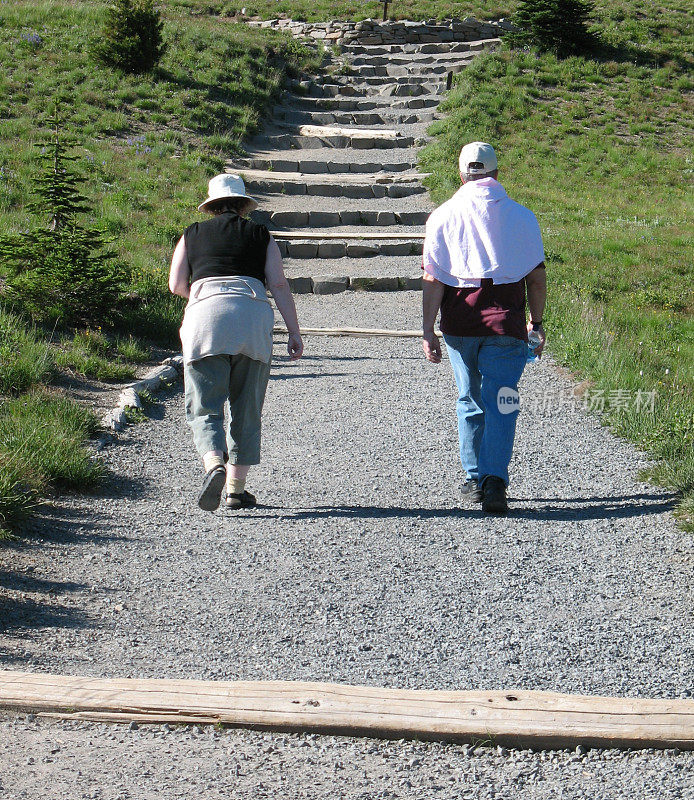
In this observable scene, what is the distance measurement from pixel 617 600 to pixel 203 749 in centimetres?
219

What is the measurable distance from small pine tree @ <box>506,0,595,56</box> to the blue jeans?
882 inches

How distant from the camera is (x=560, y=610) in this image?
4.33 m

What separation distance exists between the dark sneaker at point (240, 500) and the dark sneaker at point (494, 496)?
4.56 feet

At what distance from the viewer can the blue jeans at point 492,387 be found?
219 inches

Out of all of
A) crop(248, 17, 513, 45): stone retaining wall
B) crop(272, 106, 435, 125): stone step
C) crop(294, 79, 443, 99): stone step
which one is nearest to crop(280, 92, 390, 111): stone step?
crop(272, 106, 435, 125): stone step

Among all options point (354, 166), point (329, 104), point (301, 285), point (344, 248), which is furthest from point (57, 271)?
point (329, 104)

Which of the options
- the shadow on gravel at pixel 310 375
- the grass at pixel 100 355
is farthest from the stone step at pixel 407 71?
the grass at pixel 100 355

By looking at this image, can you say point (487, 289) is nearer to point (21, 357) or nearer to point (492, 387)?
point (492, 387)

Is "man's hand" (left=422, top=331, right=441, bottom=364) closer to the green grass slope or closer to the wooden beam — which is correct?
the green grass slope

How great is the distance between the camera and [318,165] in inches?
746

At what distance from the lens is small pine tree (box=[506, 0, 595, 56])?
25.3 meters

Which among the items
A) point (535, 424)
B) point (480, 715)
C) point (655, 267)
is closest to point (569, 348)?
point (535, 424)

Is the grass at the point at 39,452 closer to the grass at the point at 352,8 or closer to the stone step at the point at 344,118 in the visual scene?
the stone step at the point at 344,118

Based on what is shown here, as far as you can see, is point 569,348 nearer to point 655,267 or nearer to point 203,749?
point 655,267
